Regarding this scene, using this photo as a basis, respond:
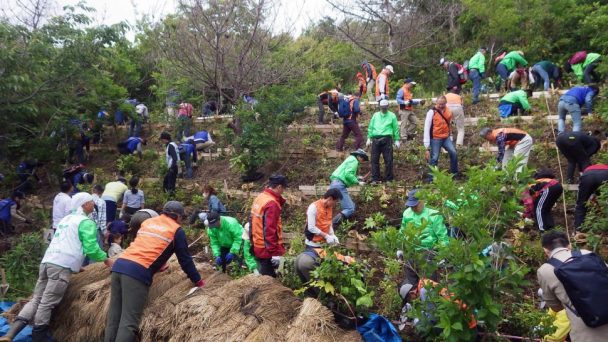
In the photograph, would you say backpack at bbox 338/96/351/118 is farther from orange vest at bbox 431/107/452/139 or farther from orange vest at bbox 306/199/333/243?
orange vest at bbox 306/199/333/243

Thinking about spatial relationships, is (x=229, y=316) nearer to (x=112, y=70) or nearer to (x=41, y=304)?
(x=41, y=304)

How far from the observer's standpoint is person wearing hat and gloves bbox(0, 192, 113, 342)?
6.46 metres

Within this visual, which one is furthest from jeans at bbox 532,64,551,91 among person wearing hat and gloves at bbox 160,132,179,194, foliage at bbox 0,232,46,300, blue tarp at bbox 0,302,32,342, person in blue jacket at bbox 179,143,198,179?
blue tarp at bbox 0,302,32,342

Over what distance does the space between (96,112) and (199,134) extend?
3.59 m

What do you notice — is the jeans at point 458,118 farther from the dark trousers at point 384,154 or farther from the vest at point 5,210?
the vest at point 5,210

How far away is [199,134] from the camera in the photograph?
14688mm

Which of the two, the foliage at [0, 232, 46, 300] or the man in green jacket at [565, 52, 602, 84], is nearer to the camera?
the foliage at [0, 232, 46, 300]

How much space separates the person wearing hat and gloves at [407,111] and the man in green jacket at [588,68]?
4407 millimetres

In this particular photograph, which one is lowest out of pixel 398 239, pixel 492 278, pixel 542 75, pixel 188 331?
pixel 188 331

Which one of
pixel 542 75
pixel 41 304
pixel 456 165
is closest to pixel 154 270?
pixel 41 304

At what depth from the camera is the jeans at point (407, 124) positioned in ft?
41.9

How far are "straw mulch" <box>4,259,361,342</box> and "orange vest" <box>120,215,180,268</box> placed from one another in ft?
2.09

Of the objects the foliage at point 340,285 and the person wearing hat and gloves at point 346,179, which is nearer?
the foliage at point 340,285

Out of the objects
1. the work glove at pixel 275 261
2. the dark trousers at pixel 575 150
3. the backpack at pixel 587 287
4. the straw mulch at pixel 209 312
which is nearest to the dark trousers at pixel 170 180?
the straw mulch at pixel 209 312
